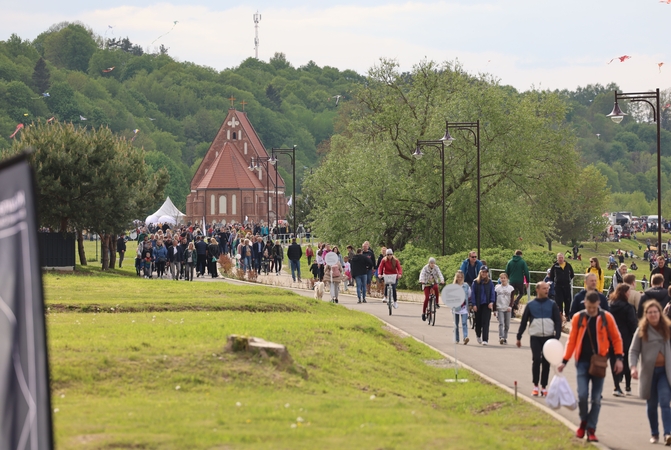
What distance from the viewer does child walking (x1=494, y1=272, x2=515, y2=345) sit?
67.4 ft

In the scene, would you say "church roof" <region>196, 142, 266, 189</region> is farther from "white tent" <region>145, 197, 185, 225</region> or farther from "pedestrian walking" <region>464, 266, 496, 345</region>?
"pedestrian walking" <region>464, 266, 496, 345</region>

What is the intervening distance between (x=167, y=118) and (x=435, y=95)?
146140 millimetres

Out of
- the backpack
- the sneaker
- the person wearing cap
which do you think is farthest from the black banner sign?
the backpack

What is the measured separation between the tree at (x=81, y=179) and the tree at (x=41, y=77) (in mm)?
129185

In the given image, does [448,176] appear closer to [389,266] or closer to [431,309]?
[389,266]

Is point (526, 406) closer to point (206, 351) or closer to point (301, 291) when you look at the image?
point (206, 351)

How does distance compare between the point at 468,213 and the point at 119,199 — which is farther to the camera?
the point at 468,213

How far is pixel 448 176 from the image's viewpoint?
45469mm

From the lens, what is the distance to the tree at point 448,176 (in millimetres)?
44938

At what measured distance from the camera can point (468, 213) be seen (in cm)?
4462

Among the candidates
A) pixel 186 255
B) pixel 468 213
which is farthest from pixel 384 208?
pixel 186 255

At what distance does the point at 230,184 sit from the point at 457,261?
90.3 m

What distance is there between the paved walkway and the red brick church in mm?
92065

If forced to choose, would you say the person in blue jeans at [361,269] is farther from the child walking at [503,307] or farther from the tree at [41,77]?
the tree at [41,77]
